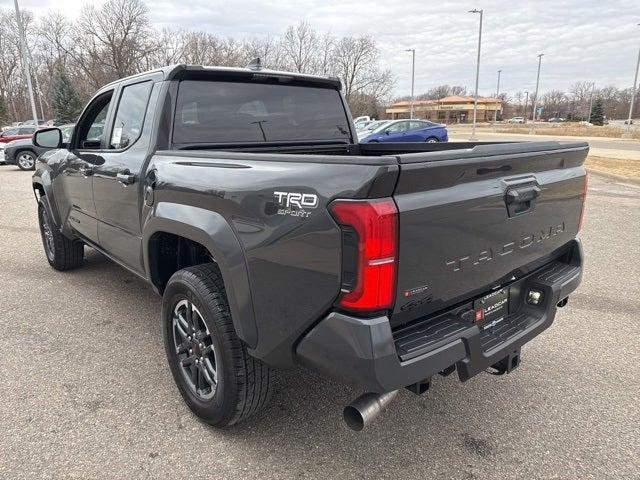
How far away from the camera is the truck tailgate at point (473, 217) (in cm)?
180

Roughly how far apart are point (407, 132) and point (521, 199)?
20885 mm

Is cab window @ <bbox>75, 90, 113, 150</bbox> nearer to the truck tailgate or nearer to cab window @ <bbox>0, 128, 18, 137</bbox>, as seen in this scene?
the truck tailgate

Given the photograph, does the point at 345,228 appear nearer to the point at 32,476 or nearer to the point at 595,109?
the point at 32,476

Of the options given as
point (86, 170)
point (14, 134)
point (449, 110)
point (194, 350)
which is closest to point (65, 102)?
point (14, 134)

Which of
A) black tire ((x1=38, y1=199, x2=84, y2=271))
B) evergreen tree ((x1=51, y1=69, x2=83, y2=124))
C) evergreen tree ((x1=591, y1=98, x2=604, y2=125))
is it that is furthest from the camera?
evergreen tree ((x1=591, y1=98, x2=604, y2=125))

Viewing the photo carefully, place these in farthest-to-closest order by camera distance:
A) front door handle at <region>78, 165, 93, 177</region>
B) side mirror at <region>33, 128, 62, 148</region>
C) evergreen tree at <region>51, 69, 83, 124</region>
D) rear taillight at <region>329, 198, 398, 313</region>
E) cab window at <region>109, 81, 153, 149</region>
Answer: evergreen tree at <region>51, 69, 83, 124</region>, side mirror at <region>33, 128, 62, 148</region>, front door handle at <region>78, 165, 93, 177</region>, cab window at <region>109, 81, 153, 149</region>, rear taillight at <region>329, 198, 398, 313</region>

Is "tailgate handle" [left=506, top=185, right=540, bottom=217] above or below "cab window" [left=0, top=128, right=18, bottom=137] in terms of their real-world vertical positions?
above

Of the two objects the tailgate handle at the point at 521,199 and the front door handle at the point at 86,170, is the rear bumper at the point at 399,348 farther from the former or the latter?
the front door handle at the point at 86,170

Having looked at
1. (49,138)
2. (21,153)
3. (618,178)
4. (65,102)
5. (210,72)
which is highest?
(65,102)

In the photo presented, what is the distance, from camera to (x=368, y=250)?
1715mm

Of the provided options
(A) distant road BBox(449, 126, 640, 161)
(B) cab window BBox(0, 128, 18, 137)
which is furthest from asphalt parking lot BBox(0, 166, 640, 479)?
(B) cab window BBox(0, 128, 18, 137)

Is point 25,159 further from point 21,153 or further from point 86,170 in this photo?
point 86,170

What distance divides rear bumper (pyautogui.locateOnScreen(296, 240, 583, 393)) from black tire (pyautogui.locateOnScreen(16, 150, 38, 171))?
18397 mm

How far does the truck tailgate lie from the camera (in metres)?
1.80
